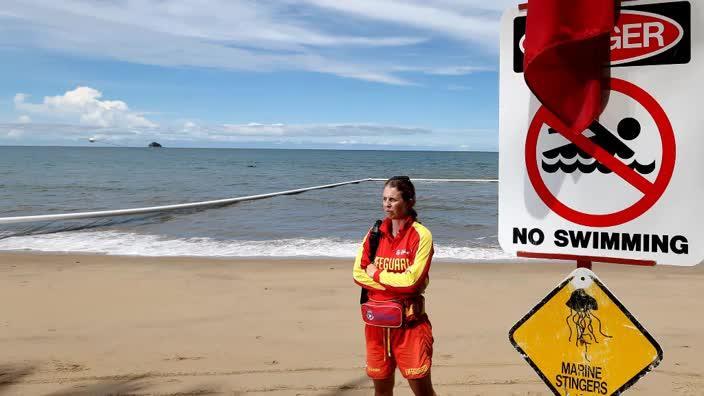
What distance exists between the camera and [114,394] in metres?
4.61

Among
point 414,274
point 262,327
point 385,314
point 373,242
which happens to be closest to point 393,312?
point 385,314

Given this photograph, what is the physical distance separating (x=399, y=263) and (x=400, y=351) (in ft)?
1.64

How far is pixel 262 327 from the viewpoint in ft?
21.2

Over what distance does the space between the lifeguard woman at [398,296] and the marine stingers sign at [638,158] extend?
4.78 feet

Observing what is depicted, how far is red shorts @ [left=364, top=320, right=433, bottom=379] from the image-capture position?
3.18 m

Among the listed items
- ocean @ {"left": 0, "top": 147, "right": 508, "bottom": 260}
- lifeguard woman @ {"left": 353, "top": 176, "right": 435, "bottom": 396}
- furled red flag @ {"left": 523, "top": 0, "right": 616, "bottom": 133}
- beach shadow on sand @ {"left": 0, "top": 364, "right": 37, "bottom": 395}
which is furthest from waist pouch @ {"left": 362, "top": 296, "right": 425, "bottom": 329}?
ocean @ {"left": 0, "top": 147, "right": 508, "bottom": 260}

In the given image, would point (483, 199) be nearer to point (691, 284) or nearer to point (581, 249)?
point (691, 284)

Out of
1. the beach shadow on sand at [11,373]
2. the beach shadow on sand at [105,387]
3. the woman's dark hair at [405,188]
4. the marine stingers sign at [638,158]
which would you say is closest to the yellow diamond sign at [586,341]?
the marine stingers sign at [638,158]

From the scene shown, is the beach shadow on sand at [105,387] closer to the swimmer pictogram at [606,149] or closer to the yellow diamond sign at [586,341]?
the yellow diamond sign at [586,341]

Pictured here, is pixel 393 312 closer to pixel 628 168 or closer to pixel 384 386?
pixel 384 386

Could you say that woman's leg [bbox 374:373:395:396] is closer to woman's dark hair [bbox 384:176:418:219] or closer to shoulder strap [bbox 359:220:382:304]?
shoulder strap [bbox 359:220:382:304]

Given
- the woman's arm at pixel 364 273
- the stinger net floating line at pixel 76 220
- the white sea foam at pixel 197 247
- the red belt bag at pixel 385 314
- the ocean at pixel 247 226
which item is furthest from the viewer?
the stinger net floating line at pixel 76 220

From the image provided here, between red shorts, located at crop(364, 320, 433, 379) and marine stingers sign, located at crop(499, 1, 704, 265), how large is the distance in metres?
1.55

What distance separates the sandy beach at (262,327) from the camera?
4855mm
